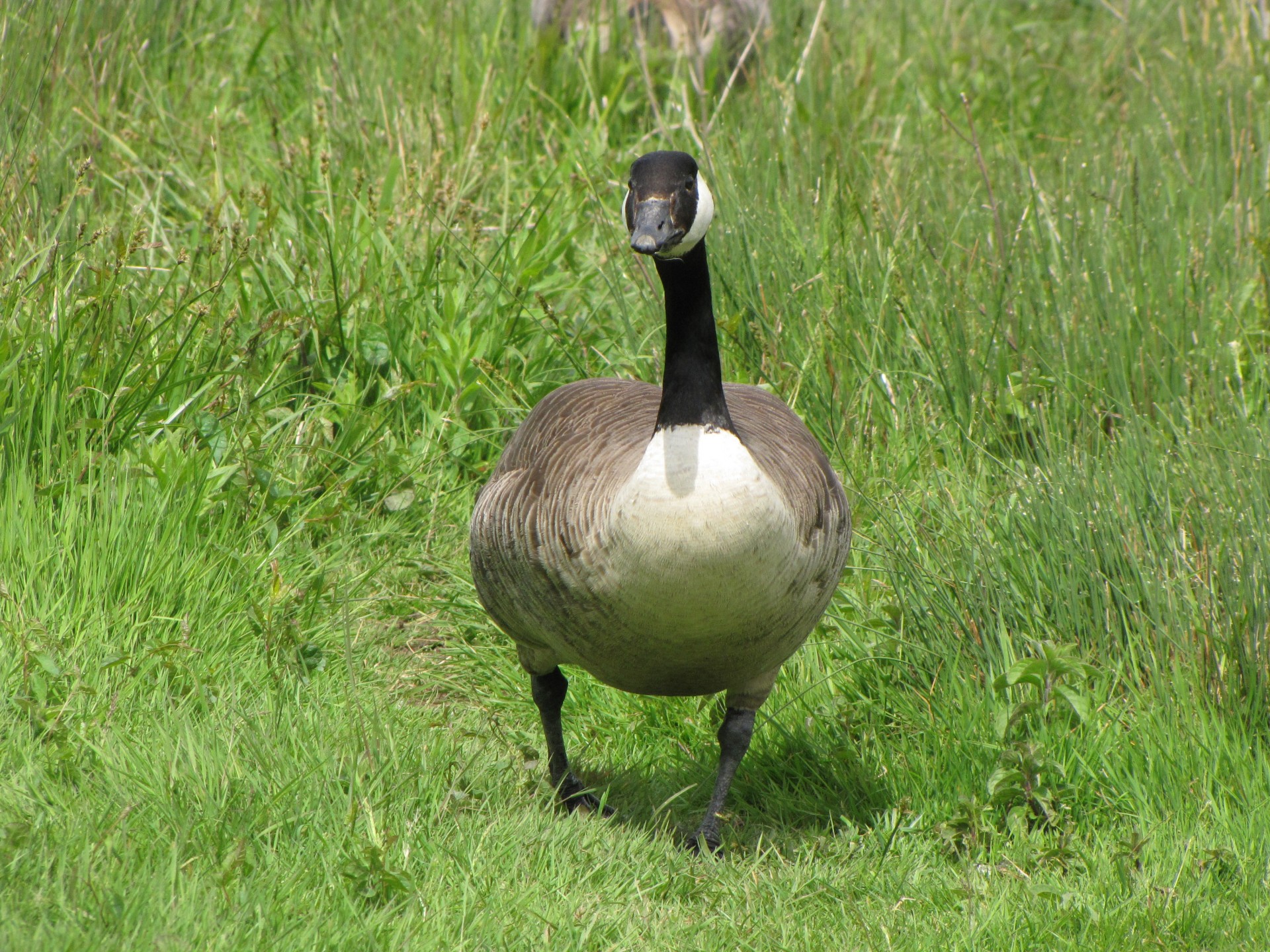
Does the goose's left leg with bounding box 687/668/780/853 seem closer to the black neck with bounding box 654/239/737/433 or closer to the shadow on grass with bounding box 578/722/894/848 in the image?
the shadow on grass with bounding box 578/722/894/848

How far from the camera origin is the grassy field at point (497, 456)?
2.96 metres

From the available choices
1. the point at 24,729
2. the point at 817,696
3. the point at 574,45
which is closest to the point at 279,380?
the point at 24,729

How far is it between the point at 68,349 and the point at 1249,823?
354 centimetres

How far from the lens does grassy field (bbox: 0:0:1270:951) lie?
2.96 m

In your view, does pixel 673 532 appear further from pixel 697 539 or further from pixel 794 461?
pixel 794 461

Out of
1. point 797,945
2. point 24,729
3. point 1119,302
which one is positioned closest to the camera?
point 797,945

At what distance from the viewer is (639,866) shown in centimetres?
325

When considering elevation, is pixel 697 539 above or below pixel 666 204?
below

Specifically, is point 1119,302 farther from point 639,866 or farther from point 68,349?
point 68,349

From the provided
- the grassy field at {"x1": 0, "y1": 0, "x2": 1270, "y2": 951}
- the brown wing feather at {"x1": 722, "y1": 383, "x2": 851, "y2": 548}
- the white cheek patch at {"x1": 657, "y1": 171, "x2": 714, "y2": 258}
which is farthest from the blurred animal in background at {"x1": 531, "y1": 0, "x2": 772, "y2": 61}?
the white cheek patch at {"x1": 657, "y1": 171, "x2": 714, "y2": 258}

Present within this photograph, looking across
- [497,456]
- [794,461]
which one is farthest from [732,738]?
[497,456]

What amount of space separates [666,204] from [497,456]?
7.21 feet

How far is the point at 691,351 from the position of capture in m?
3.14

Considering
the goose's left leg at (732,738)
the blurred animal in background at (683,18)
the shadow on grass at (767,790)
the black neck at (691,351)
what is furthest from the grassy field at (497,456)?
the black neck at (691,351)
